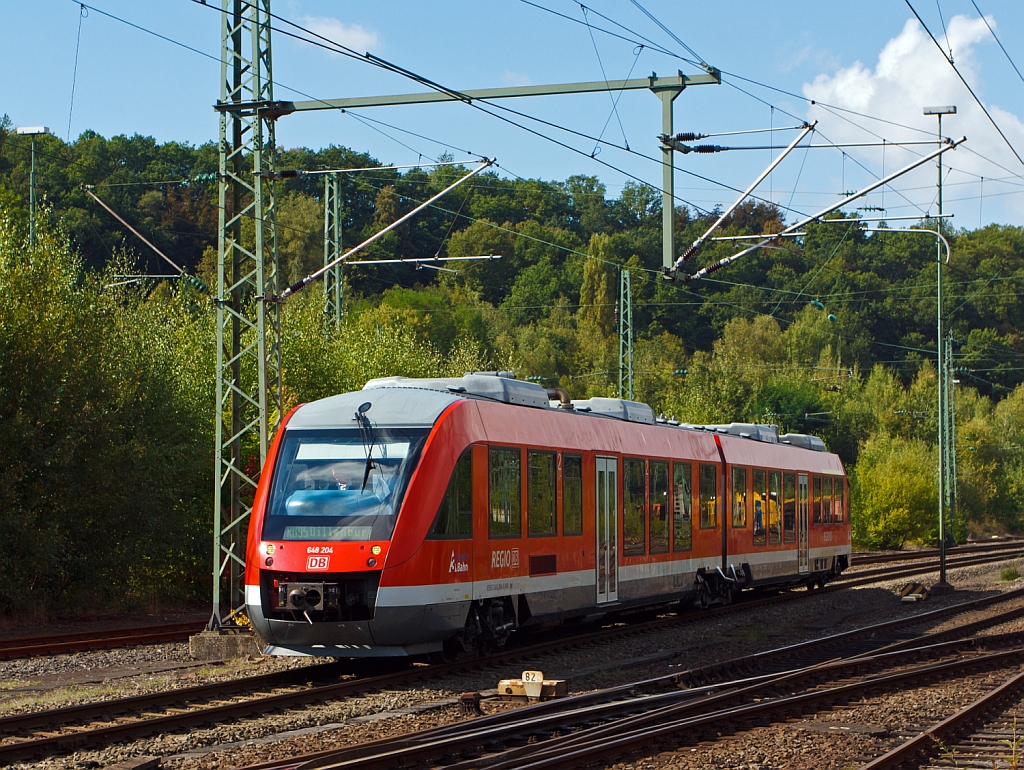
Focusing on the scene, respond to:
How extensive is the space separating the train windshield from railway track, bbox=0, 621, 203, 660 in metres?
5.19

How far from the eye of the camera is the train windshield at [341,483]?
13.8 meters

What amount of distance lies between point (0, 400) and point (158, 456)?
373cm

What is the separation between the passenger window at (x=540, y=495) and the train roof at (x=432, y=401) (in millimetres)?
770

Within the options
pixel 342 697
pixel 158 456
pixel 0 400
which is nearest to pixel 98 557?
pixel 158 456

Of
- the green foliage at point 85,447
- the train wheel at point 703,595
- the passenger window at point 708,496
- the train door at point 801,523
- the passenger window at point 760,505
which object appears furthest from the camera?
the train door at point 801,523

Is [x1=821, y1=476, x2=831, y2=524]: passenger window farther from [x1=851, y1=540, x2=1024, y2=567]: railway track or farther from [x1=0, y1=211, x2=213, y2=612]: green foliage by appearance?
[x1=0, y1=211, x2=213, y2=612]: green foliage

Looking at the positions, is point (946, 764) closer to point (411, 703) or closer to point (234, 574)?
point (411, 703)

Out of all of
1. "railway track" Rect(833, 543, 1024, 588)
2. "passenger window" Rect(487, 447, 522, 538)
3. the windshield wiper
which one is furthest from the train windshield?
"railway track" Rect(833, 543, 1024, 588)

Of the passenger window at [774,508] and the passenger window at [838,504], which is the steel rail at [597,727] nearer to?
the passenger window at [774,508]

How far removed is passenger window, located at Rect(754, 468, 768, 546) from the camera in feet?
83.9

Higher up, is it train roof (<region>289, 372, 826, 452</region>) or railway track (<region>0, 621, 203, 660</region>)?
train roof (<region>289, 372, 826, 452</region>)

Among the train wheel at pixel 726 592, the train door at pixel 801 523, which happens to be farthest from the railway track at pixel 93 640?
the train door at pixel 801 523

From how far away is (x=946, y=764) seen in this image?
983 cm

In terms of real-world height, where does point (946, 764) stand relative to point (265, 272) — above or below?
below
